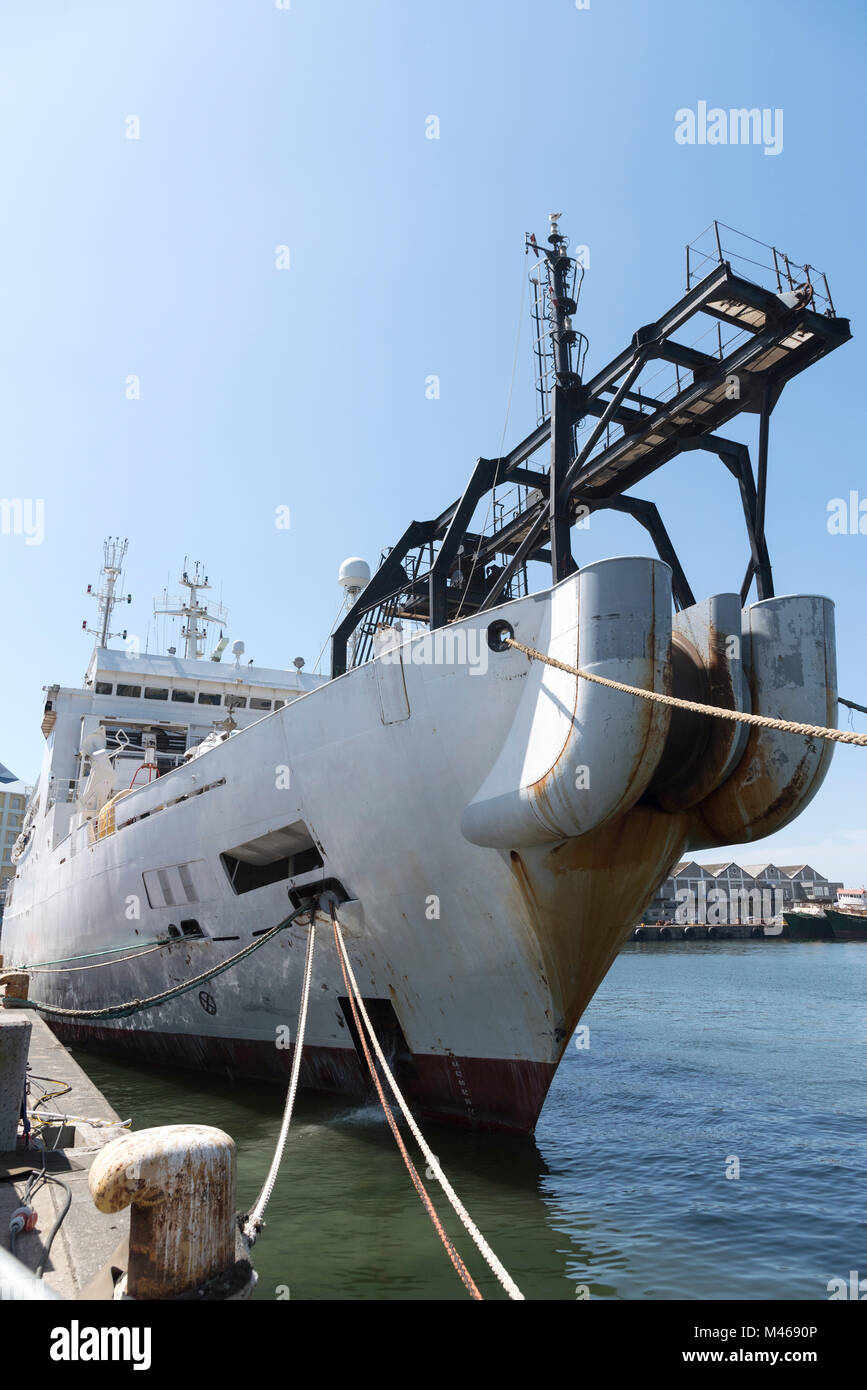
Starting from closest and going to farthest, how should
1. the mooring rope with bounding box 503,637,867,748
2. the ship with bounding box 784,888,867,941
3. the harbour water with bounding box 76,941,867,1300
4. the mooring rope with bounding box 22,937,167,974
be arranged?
the mooring rope with bounding box 503,637,867,748 < the harbour water with bounding box 76,941,867,1300 < the mooring rope with bounding box 22,937,167,974 < the ship with bounding box 784,888,867,941

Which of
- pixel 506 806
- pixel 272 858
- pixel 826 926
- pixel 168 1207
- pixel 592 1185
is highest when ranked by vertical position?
pixel 506 806

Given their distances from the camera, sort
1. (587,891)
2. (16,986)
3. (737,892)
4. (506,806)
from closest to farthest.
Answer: (506,806) < (587,891) < (16,986) < (737,892)

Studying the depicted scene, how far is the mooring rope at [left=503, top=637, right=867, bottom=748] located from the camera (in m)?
3.19

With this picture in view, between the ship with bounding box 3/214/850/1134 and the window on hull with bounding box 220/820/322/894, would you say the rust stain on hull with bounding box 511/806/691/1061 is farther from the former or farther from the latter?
the window on hull with bounding box 220/820/322/894

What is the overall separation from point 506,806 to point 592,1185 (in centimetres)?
320

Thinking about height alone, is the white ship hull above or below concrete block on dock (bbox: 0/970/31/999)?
above

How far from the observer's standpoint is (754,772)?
6160mm

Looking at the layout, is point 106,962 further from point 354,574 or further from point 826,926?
point 826,926

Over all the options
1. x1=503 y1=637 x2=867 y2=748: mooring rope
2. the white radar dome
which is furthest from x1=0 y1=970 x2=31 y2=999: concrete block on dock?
x1=503 y1=637 x2=867 y2=748: mooring rope

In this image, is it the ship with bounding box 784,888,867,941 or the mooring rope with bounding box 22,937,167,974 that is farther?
the ship with bounding box 784,888,867,941

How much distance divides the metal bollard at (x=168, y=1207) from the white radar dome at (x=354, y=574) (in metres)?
→ 8.04

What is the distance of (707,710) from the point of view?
4191 millimetres

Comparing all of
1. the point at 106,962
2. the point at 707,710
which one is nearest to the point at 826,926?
the point at 106,962

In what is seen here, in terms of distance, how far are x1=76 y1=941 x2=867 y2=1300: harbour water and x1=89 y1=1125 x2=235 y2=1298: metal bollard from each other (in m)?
1.97
